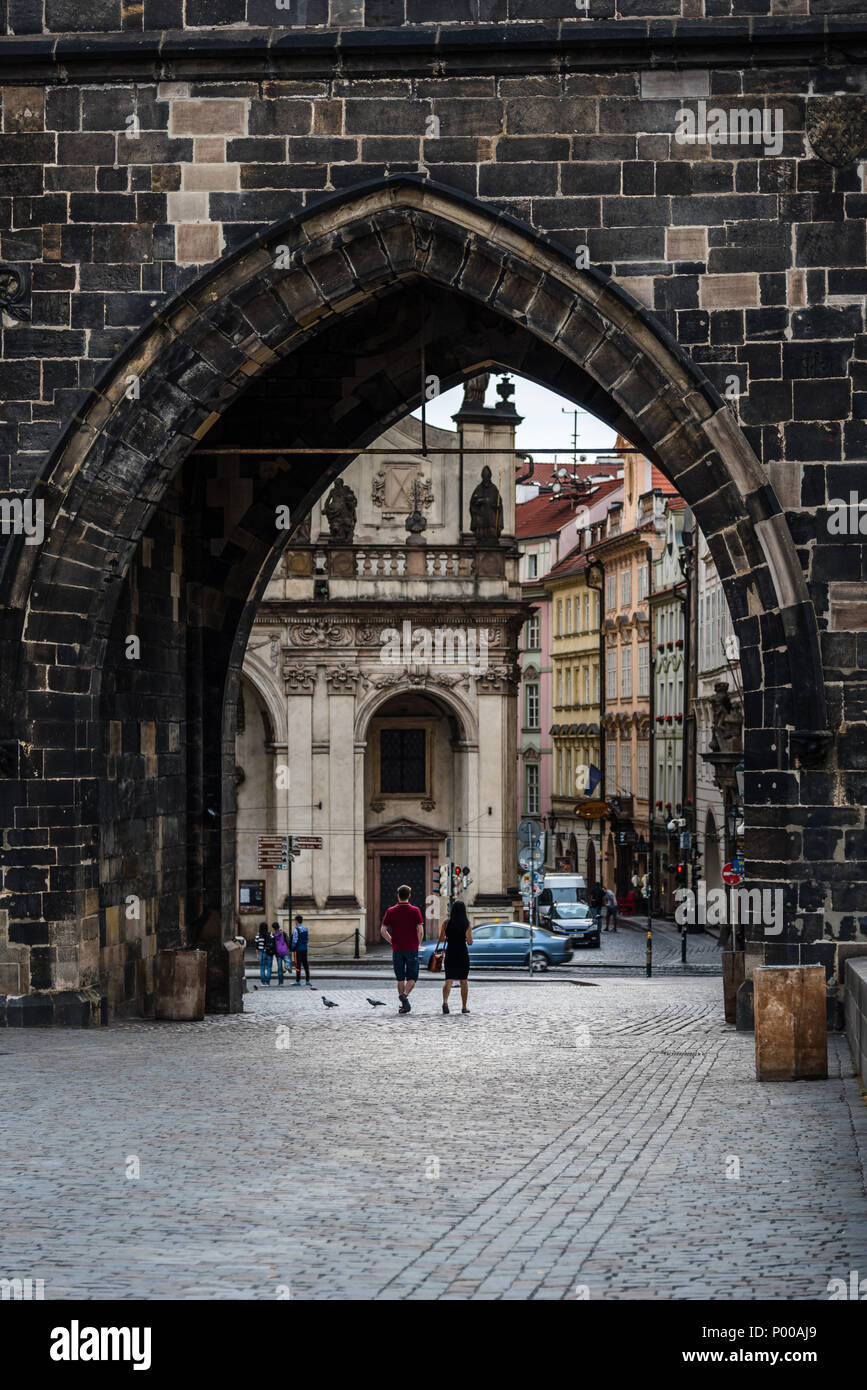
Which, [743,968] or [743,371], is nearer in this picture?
[743,371]

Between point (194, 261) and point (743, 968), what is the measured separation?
21.9 feet

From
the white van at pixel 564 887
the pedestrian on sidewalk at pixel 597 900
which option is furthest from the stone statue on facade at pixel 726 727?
the pedestrian on sidewalk at pixel 597 900

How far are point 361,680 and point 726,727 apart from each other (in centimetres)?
807

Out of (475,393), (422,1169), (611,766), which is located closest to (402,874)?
(475,393)

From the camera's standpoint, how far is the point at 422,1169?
8852 mm

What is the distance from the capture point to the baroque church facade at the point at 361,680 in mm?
44875

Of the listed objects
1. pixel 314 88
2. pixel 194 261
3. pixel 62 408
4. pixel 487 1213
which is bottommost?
pixel 487 1213

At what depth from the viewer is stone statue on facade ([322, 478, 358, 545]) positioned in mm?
45281

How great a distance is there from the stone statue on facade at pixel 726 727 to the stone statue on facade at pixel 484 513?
5970 millimetres

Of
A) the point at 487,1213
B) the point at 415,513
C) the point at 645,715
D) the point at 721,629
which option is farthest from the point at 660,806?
the point at 487,1213

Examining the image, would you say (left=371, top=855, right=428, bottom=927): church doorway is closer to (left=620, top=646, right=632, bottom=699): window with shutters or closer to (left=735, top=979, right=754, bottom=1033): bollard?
(left=620, top=646, right=632, bottom=699): window with shutters

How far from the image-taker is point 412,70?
1505 centimetres
